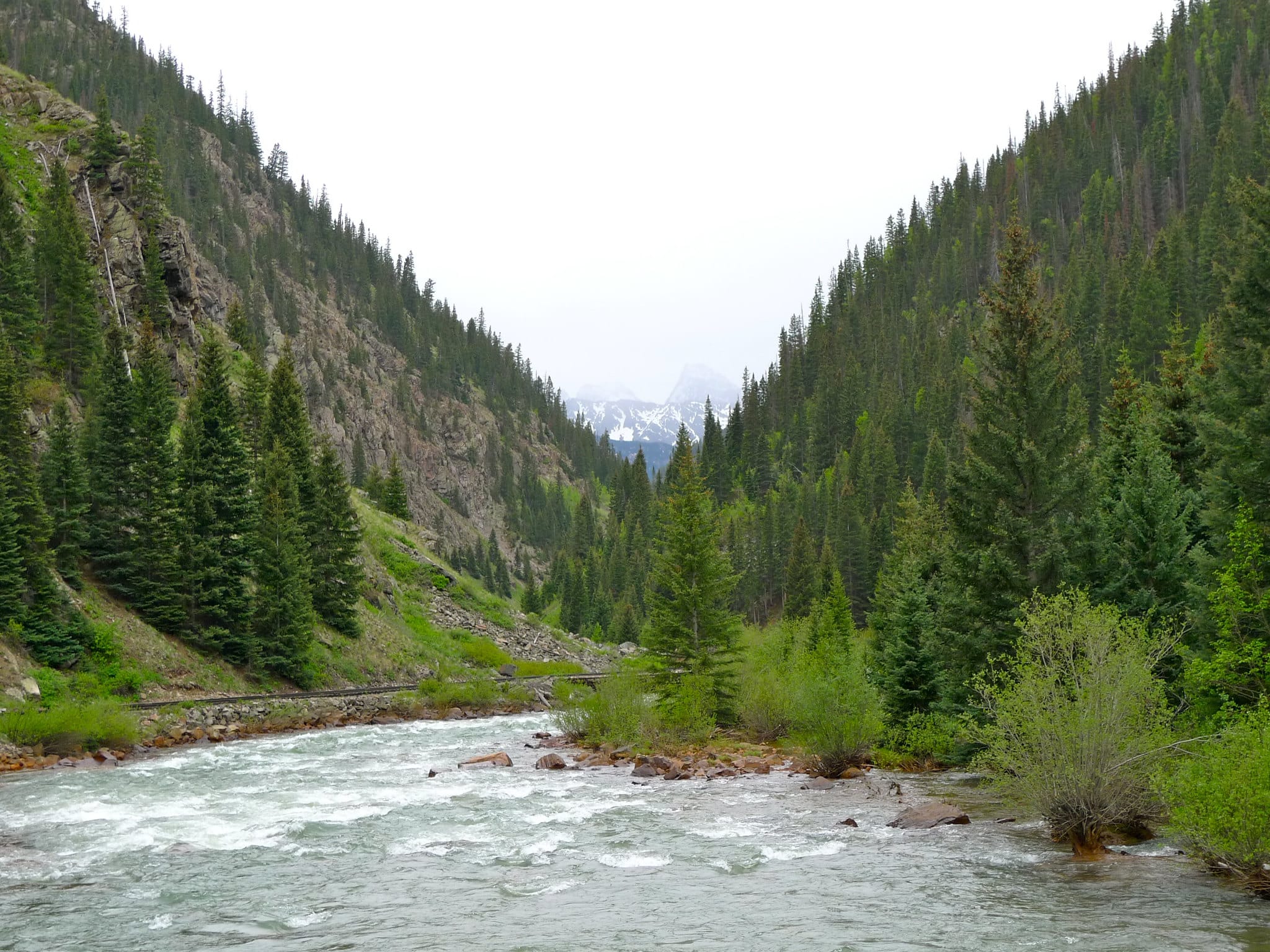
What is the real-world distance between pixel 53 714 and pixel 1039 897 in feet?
109

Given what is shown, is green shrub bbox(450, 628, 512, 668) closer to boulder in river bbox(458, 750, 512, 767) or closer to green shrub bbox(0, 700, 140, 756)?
boulder in river bbox(458, 750, 512, 767)

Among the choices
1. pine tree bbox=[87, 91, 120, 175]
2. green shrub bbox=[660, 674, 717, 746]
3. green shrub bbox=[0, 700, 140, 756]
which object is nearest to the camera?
green shrub bbox=[0, 700, 140, 756]

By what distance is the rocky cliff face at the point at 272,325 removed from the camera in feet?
279

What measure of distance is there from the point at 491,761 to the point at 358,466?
4736 inches

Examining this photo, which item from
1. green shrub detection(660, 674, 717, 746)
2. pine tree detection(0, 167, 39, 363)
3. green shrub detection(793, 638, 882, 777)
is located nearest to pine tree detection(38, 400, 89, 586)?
pine tree detection(0, 167, 39, 363)

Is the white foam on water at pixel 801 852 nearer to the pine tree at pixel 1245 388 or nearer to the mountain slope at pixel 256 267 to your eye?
the pine tree at pixel 1245 388

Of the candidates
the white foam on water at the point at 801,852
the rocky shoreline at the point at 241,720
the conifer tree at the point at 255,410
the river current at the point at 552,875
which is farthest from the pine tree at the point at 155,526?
the white foam on water at the point at 801,852

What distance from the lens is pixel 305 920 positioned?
1463 cm

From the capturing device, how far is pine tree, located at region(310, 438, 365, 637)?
62.2 m

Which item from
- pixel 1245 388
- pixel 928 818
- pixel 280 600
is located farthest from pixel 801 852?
pixel 280 600

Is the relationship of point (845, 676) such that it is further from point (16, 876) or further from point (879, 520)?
point (879, 520)

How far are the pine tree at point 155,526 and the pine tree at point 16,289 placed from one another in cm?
1497

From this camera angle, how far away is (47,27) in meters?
170

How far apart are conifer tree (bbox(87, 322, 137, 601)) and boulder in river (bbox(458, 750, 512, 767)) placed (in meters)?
23.8
